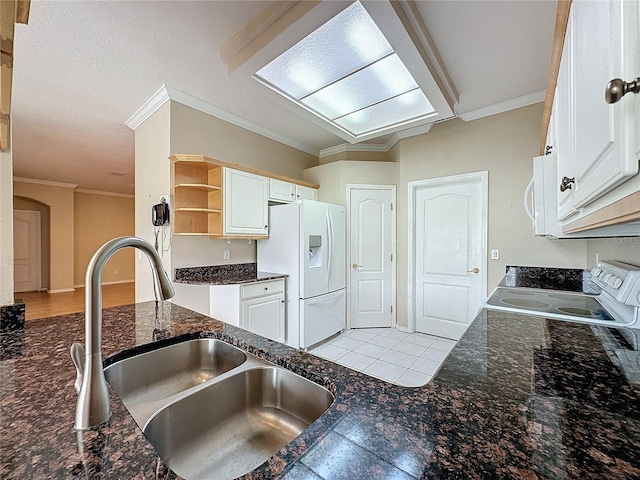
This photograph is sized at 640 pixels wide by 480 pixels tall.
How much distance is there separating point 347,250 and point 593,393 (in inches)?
128

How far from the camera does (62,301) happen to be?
5824mm

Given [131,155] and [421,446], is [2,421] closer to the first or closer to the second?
[421,446]

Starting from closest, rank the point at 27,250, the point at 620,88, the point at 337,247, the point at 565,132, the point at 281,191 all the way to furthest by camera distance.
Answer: the point at 620,88 → the point at 565,132 → the point at 281,191 → the point at 337,247 → the point at 27,250

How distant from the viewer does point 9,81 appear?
1.10 metres

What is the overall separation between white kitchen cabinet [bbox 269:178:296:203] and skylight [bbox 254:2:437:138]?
1.06 metres

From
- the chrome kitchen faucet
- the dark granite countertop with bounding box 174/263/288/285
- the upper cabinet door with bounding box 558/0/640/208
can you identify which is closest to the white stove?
the upper cabinet door with bounding box 558/0/640/208

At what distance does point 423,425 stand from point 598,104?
837mm

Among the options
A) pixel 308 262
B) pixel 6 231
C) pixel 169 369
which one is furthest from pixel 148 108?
pixel 169 369

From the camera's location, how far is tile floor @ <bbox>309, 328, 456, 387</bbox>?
→ 8.55 feet

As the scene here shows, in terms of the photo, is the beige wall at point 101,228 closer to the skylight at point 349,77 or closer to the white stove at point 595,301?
the skylight at point 349,77

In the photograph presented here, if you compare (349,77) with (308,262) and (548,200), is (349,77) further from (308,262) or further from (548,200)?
(308,262)

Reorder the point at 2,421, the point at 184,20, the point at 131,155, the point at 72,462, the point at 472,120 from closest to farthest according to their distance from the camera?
the point at 72,462 → the point at 2,421 → the point at 184,20 → the point at 472,120 → the point at 131,155

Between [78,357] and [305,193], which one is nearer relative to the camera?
[78,357]

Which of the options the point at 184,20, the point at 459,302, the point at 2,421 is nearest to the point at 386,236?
the point at 459,302
